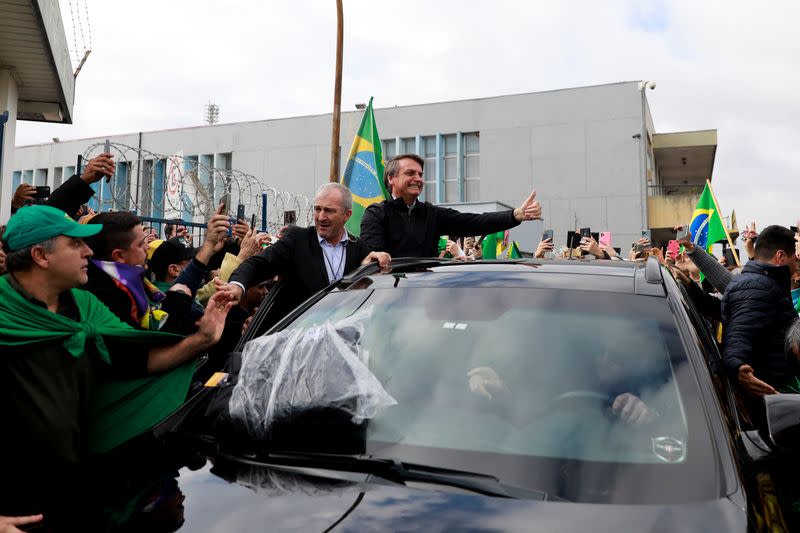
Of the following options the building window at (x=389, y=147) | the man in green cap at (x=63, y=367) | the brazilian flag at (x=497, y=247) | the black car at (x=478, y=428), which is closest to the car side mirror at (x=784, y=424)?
the black car at (x=478, y=428)

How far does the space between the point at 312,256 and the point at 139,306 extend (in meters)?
1.15

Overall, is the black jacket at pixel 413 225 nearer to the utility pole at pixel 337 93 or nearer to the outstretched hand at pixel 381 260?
the outstretched hand at pixel 381 260

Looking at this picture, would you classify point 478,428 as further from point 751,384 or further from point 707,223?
point 707,223

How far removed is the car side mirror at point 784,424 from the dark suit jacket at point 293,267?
258 centimetres

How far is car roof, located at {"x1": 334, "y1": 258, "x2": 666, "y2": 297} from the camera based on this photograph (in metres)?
2.53

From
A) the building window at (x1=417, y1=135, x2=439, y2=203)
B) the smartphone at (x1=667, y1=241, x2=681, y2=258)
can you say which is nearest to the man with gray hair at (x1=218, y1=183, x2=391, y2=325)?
the smartphone at (x1=667, y1=241, x2=681, y2=258)

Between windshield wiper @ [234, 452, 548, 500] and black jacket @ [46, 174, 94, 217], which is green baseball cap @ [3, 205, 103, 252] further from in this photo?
black jacket @ [46, 174, 94, 217]

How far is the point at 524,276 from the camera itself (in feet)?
8.71

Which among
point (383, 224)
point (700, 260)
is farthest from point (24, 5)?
point (700, 260)

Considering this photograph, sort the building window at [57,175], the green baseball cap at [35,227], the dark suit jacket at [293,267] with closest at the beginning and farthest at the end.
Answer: the green baseball cap at [35,227], the dark suit jacket at [293,267], the building window at [57,175]

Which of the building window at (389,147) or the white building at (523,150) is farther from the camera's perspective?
the building window at (389,147)

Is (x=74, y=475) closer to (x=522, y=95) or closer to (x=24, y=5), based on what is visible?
(x=24, y=5)

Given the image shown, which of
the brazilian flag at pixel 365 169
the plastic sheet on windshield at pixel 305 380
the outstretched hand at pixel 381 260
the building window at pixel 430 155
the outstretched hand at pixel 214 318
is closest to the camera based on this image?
the plastic sheet on windshield at pixel 305 380

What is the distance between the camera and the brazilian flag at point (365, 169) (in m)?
9.72
